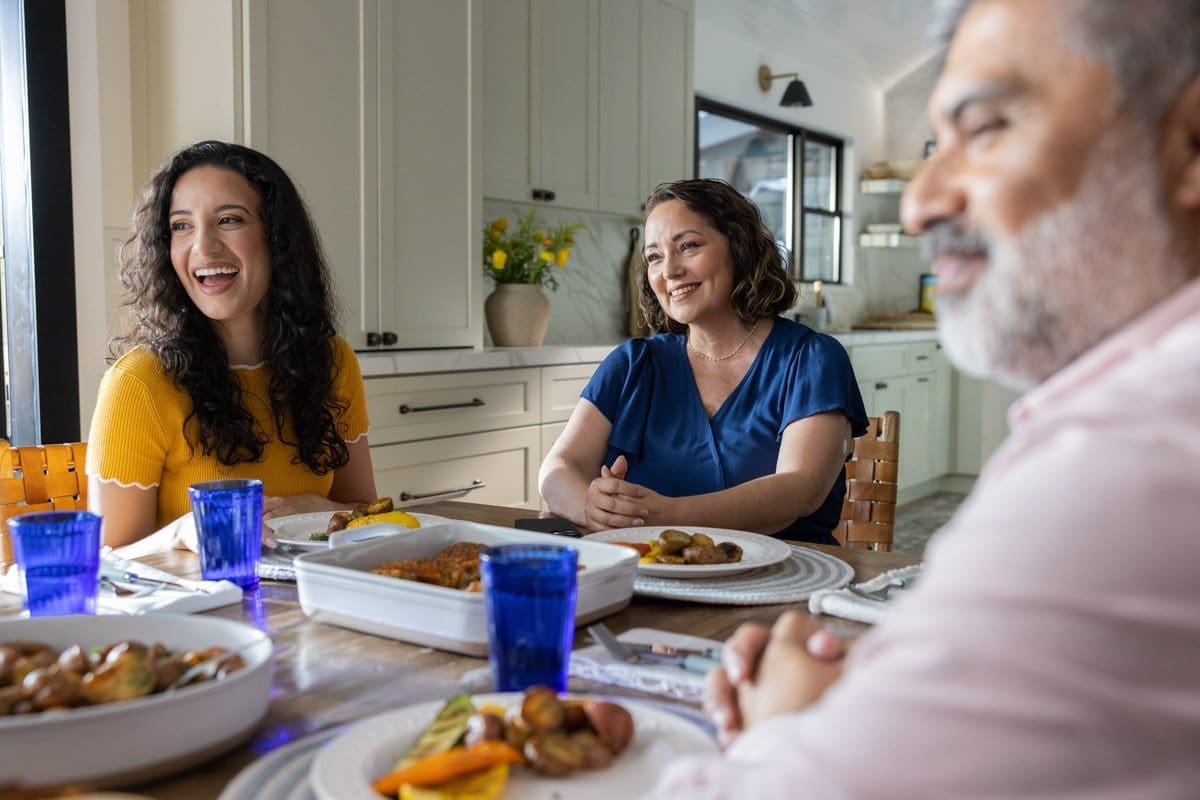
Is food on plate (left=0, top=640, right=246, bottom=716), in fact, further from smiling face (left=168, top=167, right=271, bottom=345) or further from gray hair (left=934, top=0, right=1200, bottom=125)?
smiling face (left=168, top=167, right=271, bottom=345)

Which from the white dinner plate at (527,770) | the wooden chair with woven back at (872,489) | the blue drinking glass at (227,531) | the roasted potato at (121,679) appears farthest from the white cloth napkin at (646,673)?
the wooden chair with woven back at (872,489)

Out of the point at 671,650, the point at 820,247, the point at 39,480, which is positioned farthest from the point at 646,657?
the point at 820,247

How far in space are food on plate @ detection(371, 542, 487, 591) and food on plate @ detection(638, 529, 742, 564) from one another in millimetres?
243

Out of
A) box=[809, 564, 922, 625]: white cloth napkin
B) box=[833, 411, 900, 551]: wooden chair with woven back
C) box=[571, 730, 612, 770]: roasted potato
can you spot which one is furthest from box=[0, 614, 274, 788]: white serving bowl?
box=[833, 411, 900, 551]: wooden chair with woven back

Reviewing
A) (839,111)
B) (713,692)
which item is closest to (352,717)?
(713,692)

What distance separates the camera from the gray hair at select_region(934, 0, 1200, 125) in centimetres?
53

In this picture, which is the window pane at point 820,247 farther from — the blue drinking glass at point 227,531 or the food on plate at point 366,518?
the blue drinking glass at point 227,531

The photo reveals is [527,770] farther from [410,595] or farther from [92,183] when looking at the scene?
[92,183]

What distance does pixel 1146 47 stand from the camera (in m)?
0.54

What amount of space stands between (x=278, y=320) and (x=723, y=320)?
86 centimetres

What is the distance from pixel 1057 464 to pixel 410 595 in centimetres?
68

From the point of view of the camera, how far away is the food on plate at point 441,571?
1.09 meters

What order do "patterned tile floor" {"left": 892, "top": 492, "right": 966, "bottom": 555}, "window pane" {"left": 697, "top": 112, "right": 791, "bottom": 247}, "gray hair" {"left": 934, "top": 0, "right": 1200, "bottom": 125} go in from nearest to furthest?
"gray hair" {"left": 934, "top": 0, "right": 1200, "bottom": 125} → "patterned tile floor" {"left": 892, "top": 492, "right": 966, "bottom": 555} → "window pane" {"left": 697, "top": 112, "right": 791, "bottom": 247}

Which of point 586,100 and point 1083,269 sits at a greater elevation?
point 586,100
